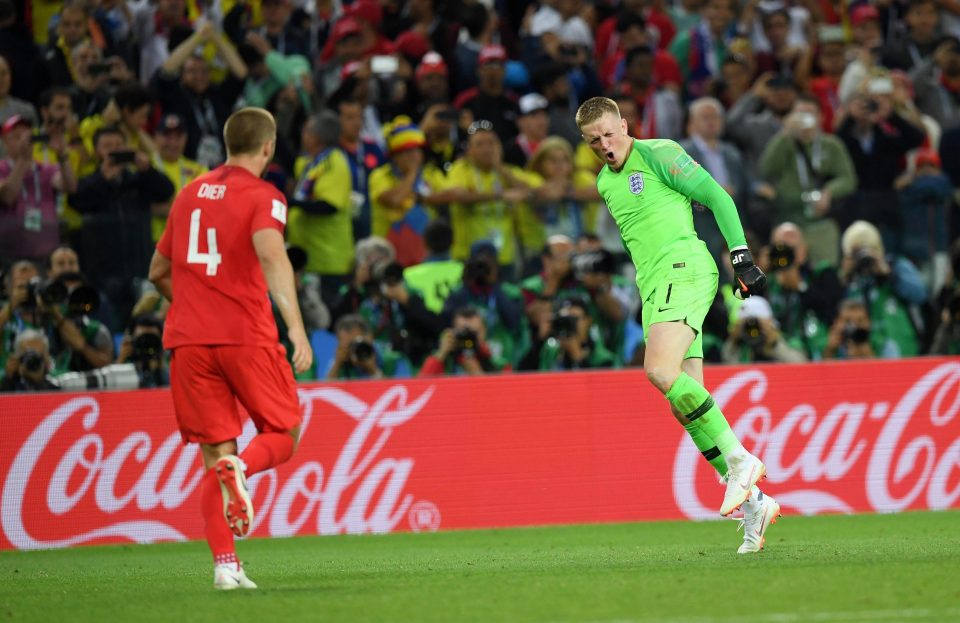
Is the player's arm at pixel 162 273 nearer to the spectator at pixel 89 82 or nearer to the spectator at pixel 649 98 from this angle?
the spectator at pixel 89 82

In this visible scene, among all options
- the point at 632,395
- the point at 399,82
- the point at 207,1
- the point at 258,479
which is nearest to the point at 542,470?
the point at 632,395

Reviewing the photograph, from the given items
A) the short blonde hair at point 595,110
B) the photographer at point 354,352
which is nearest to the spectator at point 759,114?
the photographer at point 354,352

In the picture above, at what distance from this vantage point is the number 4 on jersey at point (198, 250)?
7.63m

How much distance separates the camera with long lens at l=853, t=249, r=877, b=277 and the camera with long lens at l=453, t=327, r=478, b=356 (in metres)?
3.79

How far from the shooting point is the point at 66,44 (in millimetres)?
15977

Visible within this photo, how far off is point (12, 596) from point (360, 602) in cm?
221

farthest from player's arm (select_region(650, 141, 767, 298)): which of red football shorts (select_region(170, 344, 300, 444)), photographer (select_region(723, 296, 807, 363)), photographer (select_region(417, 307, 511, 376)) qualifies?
photographer (select_region(723, 296, 807, 363))

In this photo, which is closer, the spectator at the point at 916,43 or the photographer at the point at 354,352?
the photographer at the point at 354,352

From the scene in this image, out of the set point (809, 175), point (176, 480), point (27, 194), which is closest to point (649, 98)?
point (809, 175)

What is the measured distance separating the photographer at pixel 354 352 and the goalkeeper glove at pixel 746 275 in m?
5.22

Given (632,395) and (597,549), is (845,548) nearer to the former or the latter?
(597,549)

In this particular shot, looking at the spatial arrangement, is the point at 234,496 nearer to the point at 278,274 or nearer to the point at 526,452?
the point at 278,274

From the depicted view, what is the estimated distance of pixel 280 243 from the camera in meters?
7.54

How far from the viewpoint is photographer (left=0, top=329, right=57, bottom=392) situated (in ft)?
42.8
